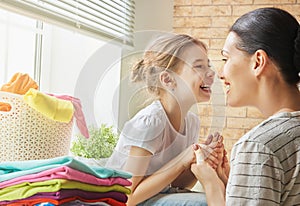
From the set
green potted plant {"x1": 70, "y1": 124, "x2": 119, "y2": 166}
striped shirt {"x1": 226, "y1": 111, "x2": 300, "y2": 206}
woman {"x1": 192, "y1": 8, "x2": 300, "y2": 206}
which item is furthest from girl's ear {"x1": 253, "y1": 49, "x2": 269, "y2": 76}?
green potted plant {"x1": 70, "y1": 124, "x2": 119, "y2": 166}

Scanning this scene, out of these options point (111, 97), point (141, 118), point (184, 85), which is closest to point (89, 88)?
point (111, 97)

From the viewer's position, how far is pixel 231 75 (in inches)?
56.0

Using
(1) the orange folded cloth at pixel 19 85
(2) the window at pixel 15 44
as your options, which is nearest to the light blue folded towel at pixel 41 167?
(1) the orange folded cloth at pixel 19 85

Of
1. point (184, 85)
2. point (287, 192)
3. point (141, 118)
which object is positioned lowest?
point (287, 192)

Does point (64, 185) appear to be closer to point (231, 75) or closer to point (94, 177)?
point (94, 177)

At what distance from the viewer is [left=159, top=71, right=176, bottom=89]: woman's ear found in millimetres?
1575

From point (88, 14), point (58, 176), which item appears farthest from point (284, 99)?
point (88, 14)

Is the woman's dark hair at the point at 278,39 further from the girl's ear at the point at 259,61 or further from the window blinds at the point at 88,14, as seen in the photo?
the window blinds at the point at 88,14

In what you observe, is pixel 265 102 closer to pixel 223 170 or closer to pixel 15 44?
pixel 223 170

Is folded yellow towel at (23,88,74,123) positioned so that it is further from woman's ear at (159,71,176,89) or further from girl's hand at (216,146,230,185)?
girl's hand at (216,146,230,185)

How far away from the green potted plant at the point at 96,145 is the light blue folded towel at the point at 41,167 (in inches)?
12.3

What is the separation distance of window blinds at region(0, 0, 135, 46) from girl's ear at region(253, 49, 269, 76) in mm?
454

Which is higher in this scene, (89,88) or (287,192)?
(89,88)

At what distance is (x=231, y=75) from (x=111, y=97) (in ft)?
1.26
